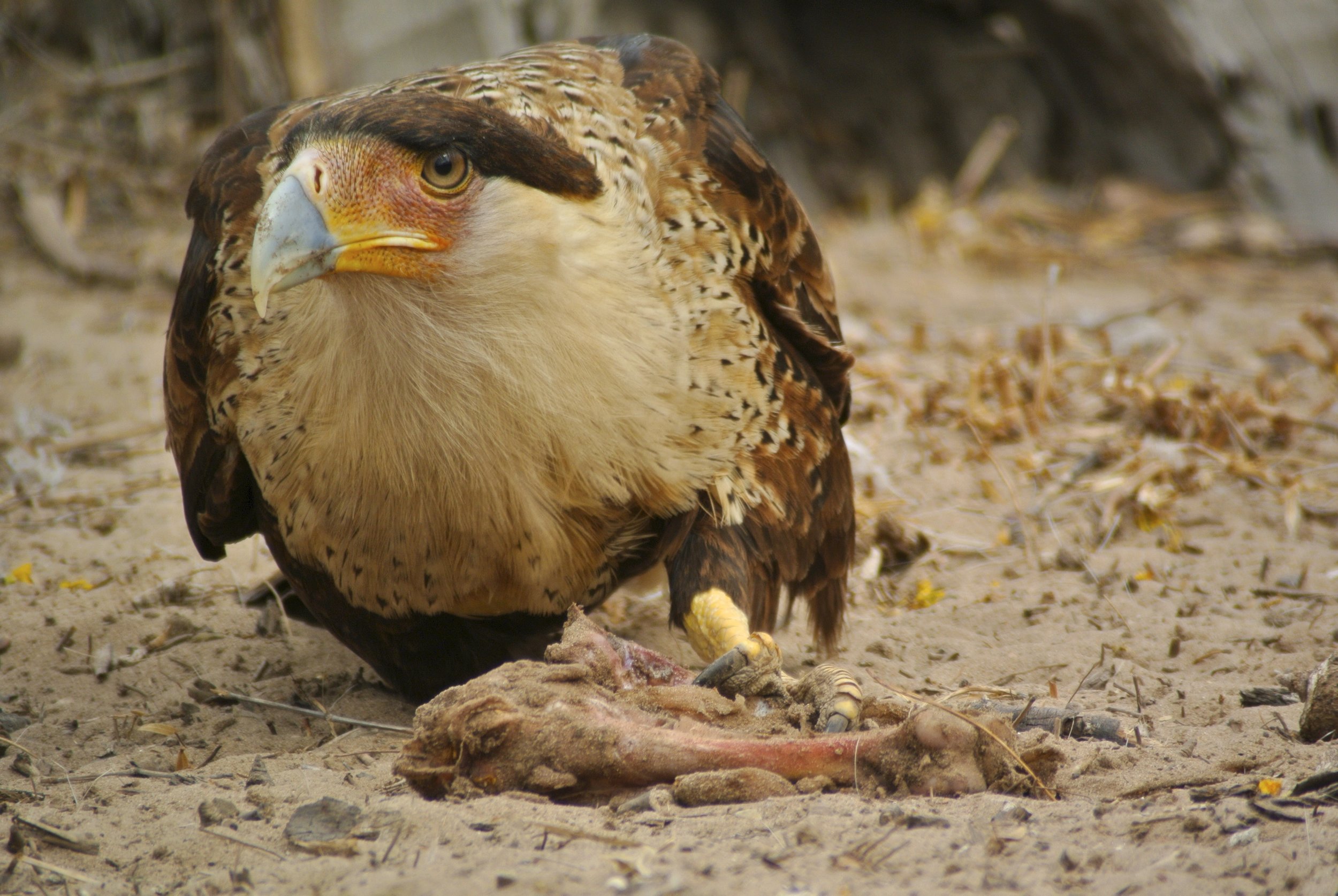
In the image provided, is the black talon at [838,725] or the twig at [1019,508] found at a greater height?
the black talon at [838,725]

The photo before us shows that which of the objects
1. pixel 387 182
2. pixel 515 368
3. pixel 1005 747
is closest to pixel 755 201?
pixel 515 368

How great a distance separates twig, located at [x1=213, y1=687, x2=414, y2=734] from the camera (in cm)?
290

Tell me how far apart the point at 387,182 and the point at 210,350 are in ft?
2.79

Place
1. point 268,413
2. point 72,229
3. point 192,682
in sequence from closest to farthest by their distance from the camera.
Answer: point 268,413
point 192,682
point 72,229

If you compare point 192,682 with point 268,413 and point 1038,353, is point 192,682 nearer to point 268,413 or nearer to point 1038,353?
point 268,413

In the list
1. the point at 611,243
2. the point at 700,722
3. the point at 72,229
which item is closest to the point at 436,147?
the point at 611,243

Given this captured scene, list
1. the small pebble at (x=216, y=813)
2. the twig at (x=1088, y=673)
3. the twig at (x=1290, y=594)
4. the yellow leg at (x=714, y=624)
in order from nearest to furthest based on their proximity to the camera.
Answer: the small pebble at (x=216, y=813) → the yellow leg at (x=714, y=624) → the twig at (x=1088, y=673) → the twig at (x=1290, y=594)

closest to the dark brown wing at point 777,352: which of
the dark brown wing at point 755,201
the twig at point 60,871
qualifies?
the dark brown wing at point 755,201

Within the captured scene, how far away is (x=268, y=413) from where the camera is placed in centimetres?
272

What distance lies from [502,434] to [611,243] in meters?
0.47

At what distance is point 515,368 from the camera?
2529 millimetres

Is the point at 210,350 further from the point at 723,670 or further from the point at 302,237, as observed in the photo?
the point at 723,670

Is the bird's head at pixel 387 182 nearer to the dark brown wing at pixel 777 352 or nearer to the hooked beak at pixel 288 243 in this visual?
the hooked beak at pixel 288 243

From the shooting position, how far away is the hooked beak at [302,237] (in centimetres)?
224
